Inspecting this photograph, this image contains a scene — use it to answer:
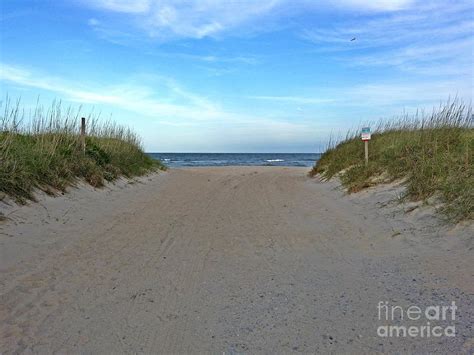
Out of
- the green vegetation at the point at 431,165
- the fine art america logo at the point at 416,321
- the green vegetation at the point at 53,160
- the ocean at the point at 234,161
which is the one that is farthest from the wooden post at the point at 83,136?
the ocean at the point at 234,161

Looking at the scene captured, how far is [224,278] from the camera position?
4559 mm

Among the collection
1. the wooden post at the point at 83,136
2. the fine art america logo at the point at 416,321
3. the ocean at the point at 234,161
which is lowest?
the fine art america logo at the point at 416,321

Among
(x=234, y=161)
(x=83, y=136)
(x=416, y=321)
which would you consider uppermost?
(x=83, y=136)

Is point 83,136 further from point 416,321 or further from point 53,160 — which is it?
point 416,321

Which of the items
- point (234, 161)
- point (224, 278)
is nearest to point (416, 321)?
point (224, 278)

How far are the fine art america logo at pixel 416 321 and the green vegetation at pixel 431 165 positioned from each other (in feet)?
7.88

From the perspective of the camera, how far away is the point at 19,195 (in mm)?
7047

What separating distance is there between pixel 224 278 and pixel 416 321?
1977 millimetres

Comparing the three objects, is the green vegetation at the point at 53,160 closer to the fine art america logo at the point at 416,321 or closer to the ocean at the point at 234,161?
the fine art america logo at the point at 416,321

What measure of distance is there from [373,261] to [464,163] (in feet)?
10.9

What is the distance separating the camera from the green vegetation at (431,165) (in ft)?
20.3

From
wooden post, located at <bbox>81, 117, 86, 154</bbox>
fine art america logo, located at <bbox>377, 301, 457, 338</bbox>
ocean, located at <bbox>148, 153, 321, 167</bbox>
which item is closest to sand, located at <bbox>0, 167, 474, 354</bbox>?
fine art america logo, located at <bbox>377, 301, 457, 338</bbox>

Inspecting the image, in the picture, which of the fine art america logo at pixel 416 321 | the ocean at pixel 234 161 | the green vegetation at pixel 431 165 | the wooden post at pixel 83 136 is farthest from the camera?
the ocean at pixel 234 161

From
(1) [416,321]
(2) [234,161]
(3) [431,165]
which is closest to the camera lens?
(1) [416,321]
